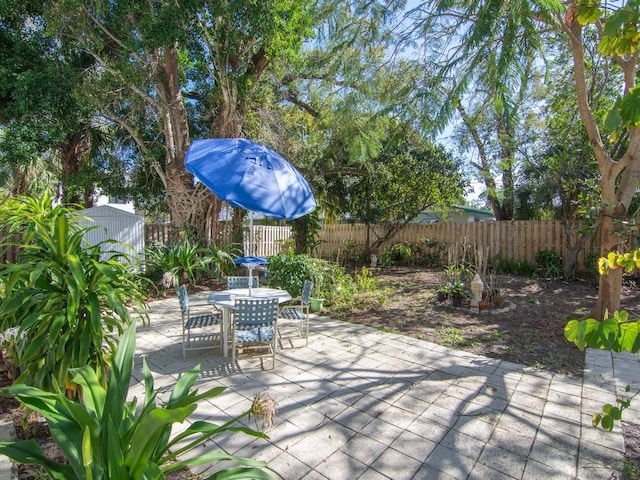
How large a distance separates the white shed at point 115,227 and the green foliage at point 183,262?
1.28 ft

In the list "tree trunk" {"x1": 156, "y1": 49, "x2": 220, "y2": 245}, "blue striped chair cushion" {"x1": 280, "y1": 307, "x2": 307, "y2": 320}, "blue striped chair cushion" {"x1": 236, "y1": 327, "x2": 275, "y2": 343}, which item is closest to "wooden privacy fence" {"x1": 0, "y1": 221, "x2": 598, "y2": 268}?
"tree trunk" {"x1": 156, "y1": 49, "x2": 220, "y2": 245}

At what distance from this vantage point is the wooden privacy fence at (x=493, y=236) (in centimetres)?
1009

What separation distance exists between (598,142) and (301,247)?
26.6 ft

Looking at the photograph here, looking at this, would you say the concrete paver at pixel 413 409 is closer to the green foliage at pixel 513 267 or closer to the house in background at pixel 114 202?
the green foliage at pixel 513 267

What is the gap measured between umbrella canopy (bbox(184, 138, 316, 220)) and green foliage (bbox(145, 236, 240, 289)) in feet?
14.3

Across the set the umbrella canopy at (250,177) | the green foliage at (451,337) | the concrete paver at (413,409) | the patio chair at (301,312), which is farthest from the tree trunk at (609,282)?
the umbrella canopy at (250,177)

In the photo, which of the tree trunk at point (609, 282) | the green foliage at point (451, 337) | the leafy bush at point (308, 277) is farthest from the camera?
the leafy bush at point (308, 277)

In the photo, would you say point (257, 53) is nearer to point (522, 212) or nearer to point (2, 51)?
point (2, 51)

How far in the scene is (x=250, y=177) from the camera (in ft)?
12.1

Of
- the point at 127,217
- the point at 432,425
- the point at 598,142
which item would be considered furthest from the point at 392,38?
the point at 127,217

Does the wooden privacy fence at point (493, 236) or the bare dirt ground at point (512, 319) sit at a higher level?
the wooden privacy fence at point (493, 236)

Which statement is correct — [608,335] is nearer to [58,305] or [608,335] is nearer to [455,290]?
[58,305]

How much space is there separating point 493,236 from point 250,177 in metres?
9.88

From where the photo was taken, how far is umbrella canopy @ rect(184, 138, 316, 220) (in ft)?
11.5
